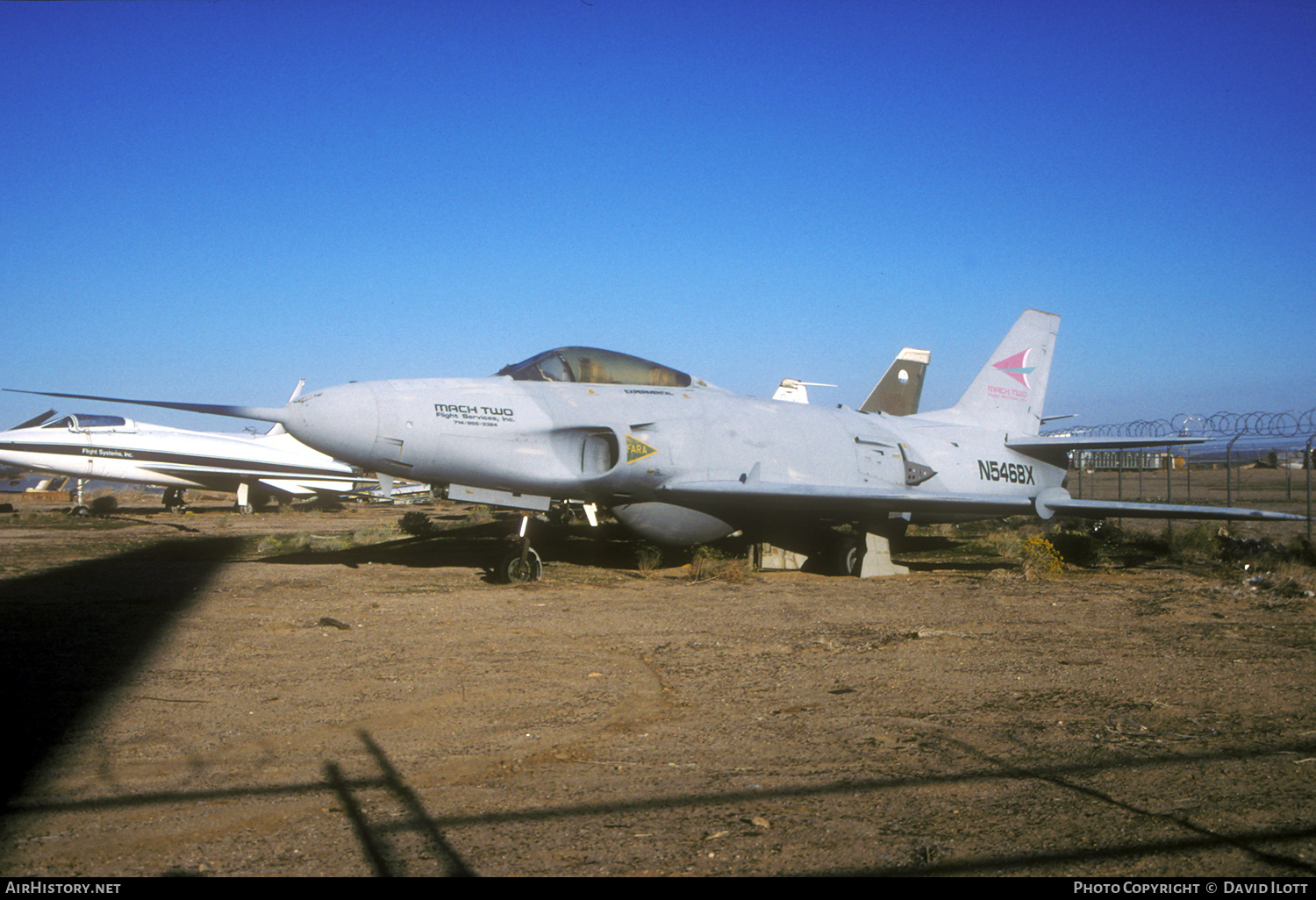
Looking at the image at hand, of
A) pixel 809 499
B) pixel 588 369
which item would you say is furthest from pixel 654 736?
pixel 588 369

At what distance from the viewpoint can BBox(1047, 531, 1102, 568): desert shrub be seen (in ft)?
44.1

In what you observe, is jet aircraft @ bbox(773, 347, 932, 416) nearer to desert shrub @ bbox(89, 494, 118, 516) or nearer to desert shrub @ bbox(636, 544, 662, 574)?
desert shrub @ bbox(636, 544, 662, 574)

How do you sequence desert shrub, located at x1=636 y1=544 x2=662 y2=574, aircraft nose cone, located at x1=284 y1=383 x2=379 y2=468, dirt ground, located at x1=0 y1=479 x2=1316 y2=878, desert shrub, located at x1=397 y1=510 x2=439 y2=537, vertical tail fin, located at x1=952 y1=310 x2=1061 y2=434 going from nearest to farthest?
dirt ground, located at x1=0 y1=479 x2=1316 y2=878 → aircraft nose cone, located at x1=284 y1=383 x2=379 y2=468 → desert shrub, located at x1=636 y1=544 x2=662 y2=574 → vertical tail fin, located at x1=952 y1=310 x2=1061 y2=434 → desert shrub, located at x1=397 y1=510 x2=439 y2=537

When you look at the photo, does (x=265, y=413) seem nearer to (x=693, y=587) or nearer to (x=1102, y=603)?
(x=693, y=587)

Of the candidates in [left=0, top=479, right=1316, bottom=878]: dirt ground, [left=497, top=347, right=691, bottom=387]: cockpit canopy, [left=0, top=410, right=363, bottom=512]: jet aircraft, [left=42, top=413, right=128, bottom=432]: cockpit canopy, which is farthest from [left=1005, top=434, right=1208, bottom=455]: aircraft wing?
[left=42, top=413, right=128, bottom=432]: cockpit canopy

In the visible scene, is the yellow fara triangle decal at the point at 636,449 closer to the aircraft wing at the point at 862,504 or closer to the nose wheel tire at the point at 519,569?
the aircraft wing at the point at 862,504

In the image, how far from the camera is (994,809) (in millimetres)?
3395

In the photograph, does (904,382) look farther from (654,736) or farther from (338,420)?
(654,736)

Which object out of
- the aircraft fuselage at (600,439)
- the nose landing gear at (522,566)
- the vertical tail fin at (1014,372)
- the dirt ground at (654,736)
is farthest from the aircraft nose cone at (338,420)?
the vertical tail fin at (1014,372)

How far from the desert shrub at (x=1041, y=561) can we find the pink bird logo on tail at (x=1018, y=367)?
3.54 meters

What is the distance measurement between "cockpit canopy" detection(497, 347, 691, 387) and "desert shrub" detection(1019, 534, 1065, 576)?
5.70 m

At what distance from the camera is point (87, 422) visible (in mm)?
25609
